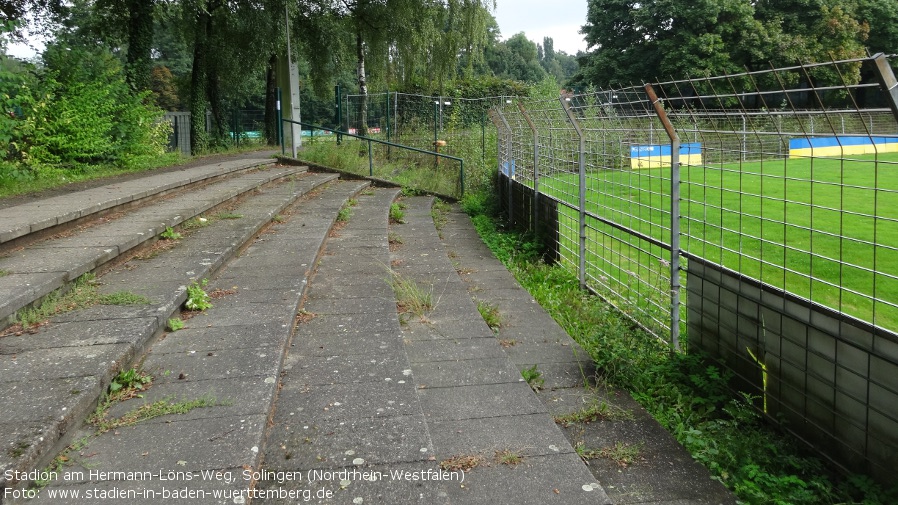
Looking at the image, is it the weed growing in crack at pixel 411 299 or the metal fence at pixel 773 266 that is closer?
Answer: the metal fence at pixel 773 266

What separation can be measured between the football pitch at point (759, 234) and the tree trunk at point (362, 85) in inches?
363

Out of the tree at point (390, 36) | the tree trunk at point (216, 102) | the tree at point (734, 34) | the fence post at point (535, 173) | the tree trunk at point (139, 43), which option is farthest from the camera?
the tree at point (734, 34)

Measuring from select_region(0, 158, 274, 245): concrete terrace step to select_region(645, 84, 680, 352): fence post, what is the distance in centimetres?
455

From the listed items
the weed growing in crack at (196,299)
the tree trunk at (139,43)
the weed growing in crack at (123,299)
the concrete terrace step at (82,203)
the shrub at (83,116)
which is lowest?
the weed growing in crack at (196,299)

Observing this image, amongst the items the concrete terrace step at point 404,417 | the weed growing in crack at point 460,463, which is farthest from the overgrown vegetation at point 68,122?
the weed growing in crack at point 460,463

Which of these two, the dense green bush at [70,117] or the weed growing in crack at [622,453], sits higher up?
the dense green bush at [70,117]

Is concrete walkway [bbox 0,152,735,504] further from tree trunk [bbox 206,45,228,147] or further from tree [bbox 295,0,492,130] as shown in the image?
tree trunk [bbox 206,45,228,147]

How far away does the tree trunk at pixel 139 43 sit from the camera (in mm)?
14875

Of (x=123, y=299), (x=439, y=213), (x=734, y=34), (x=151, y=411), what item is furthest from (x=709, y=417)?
(x=734, y=34)

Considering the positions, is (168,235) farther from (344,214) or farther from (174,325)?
(344,214)

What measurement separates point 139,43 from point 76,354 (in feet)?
44.9

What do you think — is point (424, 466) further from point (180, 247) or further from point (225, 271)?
point (180, 247)

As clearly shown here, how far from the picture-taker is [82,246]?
5176mm

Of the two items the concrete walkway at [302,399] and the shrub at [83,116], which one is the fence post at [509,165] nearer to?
the concrete walkway at [302,399]
